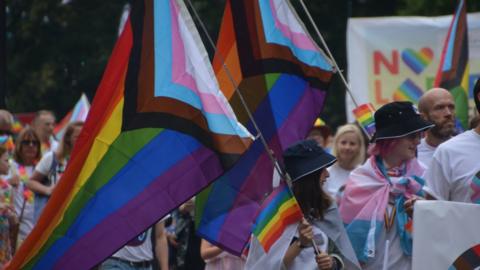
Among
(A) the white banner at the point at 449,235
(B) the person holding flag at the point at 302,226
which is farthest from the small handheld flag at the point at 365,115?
(A) the white banner at the point at 449,235

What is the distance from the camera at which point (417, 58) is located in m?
15.9

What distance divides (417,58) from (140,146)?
855 centimetres

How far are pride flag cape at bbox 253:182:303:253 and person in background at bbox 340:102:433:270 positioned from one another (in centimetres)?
82

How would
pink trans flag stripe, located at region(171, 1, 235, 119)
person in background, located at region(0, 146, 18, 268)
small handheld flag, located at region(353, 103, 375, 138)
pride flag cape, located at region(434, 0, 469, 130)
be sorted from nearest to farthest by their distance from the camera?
pink trans flag stripe, located at region(171, 1, 235, 119), small handheld flag, located at region(353, 103, 375, 138), person in background, located at region(0, 146, 18, 268), pride flag cape, located at region(434, 0, 469, 130)

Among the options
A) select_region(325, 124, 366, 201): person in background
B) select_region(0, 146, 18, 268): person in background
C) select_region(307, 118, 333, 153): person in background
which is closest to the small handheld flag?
select_region(325, 124, 366, 201): person in background

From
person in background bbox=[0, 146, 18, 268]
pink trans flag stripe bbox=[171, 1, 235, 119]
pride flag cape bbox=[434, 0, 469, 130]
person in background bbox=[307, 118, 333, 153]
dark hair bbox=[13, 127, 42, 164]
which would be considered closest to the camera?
pink trans flag stripe bbox=[171, 1, 235, 119]

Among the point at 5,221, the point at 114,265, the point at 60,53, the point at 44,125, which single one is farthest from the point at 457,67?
the point at 60,53

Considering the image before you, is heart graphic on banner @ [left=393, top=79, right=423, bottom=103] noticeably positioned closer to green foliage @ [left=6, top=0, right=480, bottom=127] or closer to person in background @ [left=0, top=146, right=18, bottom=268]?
person in background @ [left=0, top=146, right=18, bottom=268]

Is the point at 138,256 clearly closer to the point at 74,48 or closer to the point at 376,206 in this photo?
the point at 376,206

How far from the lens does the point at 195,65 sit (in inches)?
312

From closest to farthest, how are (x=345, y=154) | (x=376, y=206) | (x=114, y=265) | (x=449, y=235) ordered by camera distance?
(x=449, y=235)
(x=376, y=206)
(x=114, y=265)
(x=345, y=154)

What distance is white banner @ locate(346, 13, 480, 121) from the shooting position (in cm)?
1559

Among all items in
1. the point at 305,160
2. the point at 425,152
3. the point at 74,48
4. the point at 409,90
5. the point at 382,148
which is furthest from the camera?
the point at 74,48

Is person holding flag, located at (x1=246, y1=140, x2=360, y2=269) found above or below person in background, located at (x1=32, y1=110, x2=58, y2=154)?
above
